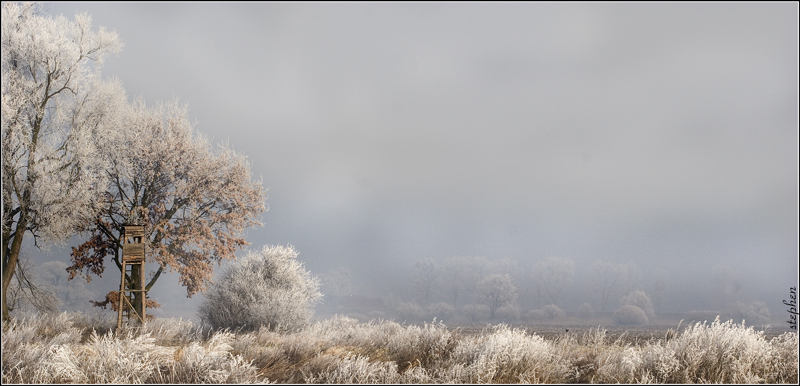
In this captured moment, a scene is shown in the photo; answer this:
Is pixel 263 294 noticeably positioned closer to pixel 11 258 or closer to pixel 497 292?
pixel 11 258

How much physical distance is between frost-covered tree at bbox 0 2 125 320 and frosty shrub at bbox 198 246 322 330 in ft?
14.1

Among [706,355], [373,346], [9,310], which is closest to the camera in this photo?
[706,355]

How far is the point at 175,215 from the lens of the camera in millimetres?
15797

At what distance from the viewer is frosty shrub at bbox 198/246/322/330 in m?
15.6

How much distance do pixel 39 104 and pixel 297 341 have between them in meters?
9.96

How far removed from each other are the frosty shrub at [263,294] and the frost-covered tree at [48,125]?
4.30 metres

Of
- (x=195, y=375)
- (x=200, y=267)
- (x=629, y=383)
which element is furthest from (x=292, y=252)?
(x=629, y=383)

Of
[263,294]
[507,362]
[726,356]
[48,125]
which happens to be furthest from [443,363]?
[48,125]

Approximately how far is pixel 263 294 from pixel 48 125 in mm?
7422

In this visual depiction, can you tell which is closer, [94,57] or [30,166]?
[30,166]

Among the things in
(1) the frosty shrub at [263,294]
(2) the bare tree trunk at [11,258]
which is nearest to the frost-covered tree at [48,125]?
(2) the bare tree trunk at [11,258]

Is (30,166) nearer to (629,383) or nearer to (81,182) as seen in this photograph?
(81,182)

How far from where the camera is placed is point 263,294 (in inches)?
614

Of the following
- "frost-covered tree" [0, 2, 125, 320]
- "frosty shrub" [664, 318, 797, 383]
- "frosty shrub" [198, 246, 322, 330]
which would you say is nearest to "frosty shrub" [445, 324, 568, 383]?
"frosty shrub" [664, 318, 797, 383]
